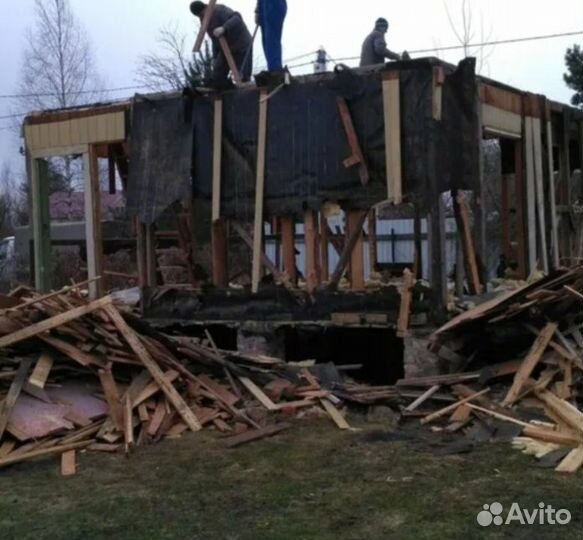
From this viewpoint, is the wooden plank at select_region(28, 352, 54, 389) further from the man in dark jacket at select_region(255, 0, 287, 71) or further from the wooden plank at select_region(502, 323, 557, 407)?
the man in dark jacket at select_region(255, 0, 287, 71)

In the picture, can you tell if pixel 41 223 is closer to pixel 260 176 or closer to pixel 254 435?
pixel 260 176

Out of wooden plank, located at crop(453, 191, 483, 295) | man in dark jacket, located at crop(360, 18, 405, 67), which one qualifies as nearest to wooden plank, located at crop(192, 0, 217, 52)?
man in dark jacket, located at crop(360, 18, 405, 67)

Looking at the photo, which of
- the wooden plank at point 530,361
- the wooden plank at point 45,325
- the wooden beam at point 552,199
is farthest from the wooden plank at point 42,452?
the wooden beam at point 552,199

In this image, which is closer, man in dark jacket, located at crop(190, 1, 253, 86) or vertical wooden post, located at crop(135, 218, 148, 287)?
man in dark jacket, located at crop(190, 1, 253, 86)

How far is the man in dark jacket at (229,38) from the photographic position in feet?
38.9

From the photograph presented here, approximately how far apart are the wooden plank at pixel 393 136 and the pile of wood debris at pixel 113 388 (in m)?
2.44

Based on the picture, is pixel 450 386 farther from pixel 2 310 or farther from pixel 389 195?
pixel 2 310

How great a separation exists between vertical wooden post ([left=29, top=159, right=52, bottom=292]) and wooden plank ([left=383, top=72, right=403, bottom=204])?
585 centimetres

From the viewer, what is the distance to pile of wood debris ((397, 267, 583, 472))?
24.0ft

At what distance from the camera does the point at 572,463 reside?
20.8 feet

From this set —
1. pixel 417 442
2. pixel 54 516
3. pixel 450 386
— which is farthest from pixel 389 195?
pixel 54 516

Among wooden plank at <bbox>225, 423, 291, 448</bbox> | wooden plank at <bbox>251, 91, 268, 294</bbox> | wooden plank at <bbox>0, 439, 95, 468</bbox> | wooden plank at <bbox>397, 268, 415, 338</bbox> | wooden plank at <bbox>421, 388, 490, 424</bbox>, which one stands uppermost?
wooden plank at <bbox>251, 91, 268, 294</bbox>

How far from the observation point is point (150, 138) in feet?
38.9

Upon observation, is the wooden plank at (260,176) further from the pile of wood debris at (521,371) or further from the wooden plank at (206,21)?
the pile of wood debris at (521,371)
